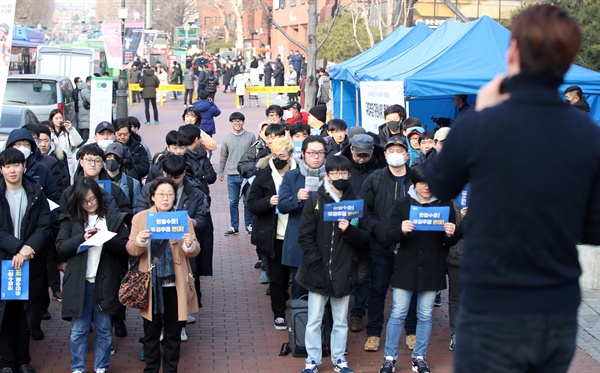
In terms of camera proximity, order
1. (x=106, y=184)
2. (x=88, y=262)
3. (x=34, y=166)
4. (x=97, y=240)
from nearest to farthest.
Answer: (x=97, y=240)
(x=88, y=262)
(x=106, y=184)
(x=34, y=166)

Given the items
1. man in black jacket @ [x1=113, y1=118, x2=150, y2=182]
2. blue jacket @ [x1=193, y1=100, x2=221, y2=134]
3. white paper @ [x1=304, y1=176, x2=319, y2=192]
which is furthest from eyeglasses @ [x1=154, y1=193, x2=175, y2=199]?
blue jacket @ [x1=193, y1=100, x2=221, y2=134]

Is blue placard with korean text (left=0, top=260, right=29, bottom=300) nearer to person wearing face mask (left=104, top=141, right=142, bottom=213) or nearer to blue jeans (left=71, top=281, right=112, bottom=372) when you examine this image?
blue jeans (left=71, top=281, right=112, bottom=372)

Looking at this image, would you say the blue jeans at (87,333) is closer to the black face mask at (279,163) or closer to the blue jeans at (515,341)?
the black face mask at (279,163)

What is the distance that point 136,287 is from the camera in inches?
253

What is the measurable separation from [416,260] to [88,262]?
2443 millimetres

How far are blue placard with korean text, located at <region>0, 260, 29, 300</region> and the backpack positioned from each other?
2117 mm

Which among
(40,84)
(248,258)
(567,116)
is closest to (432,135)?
(248,258)

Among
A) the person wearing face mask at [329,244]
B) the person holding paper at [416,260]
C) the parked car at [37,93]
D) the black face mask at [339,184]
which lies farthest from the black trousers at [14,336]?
the parked car at [37,93]

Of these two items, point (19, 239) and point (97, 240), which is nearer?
point (97, 240)

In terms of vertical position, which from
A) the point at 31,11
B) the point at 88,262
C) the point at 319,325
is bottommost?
the point at 319,325

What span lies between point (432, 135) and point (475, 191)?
6.12m

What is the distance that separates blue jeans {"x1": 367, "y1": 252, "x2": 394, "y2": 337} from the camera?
24.1 ft

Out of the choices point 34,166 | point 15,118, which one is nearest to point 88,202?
point 34,166

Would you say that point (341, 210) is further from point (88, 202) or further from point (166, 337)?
point (88, 202)
